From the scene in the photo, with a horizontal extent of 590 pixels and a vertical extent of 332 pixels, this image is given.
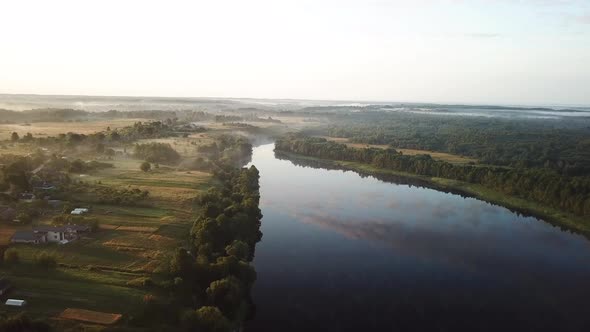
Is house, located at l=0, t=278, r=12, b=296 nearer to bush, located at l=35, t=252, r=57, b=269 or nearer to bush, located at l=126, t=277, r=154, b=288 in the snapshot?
bush, located at l=35, t=252, r=57, b=269

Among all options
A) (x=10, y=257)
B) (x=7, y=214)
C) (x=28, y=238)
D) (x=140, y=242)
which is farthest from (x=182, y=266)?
(x=7, y=214)

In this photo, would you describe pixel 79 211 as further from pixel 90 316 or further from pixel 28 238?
pixel 90 316

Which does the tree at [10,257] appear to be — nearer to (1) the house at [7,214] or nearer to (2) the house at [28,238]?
(2) the house at [28,238]

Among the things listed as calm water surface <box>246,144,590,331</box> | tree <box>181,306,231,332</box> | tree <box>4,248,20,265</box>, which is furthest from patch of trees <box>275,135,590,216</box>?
tree <box>4,248,20,265</box>

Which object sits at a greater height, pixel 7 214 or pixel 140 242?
pixel 7 214

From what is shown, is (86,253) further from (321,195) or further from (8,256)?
(321,195)

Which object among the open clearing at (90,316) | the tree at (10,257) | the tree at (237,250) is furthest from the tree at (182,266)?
the tree at (10,257)
